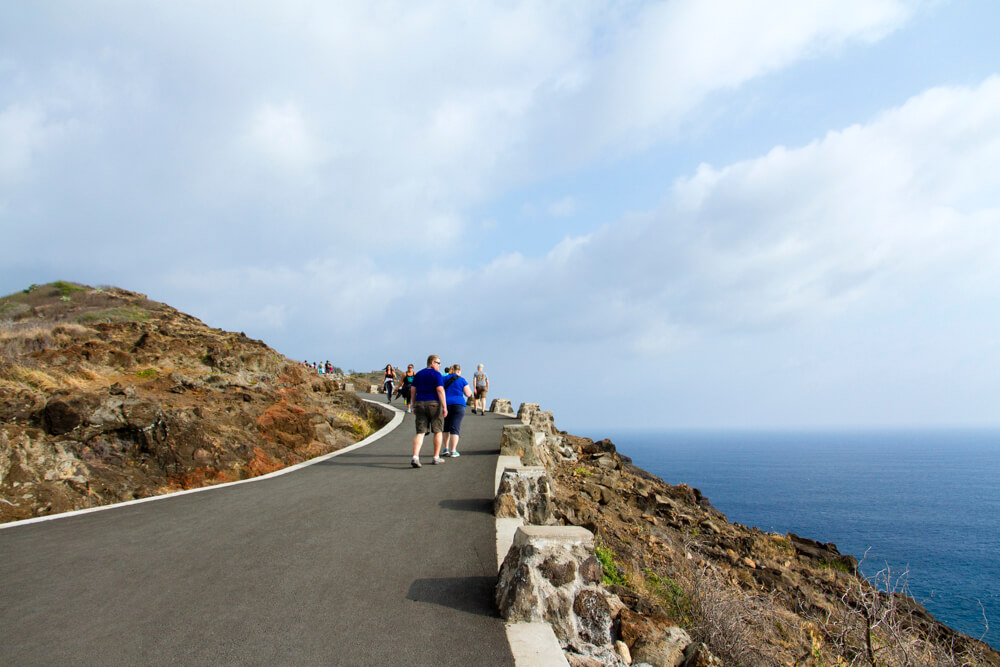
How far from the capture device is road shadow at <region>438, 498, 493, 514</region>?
299 inches

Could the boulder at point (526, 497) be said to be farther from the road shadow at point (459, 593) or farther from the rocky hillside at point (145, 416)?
the rocky hillside at point (145, 416)

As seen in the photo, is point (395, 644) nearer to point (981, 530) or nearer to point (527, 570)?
point (527, 570)

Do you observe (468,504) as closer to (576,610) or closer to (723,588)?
(576,610)

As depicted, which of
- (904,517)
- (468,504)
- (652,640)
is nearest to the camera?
(652,640)

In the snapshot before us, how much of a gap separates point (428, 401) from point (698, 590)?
583 centimetres

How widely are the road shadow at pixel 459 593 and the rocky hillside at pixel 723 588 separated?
2.83 ft

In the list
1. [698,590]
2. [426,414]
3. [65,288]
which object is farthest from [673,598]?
[65,288]

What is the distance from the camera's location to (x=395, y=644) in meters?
3.99

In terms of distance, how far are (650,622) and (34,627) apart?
5.03 m

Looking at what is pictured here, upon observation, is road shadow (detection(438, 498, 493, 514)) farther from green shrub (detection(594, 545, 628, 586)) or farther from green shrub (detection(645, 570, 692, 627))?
green shrub (detection(645, 570, 692, 627))

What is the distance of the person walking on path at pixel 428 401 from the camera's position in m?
10.6

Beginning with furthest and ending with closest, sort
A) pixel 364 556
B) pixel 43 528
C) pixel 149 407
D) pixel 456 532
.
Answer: pixel 149 407
pixel 43 528
pixel 456 532
pixel 364 556

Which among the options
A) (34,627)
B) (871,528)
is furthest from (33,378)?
A: (871,528)

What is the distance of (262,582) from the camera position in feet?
16.9
